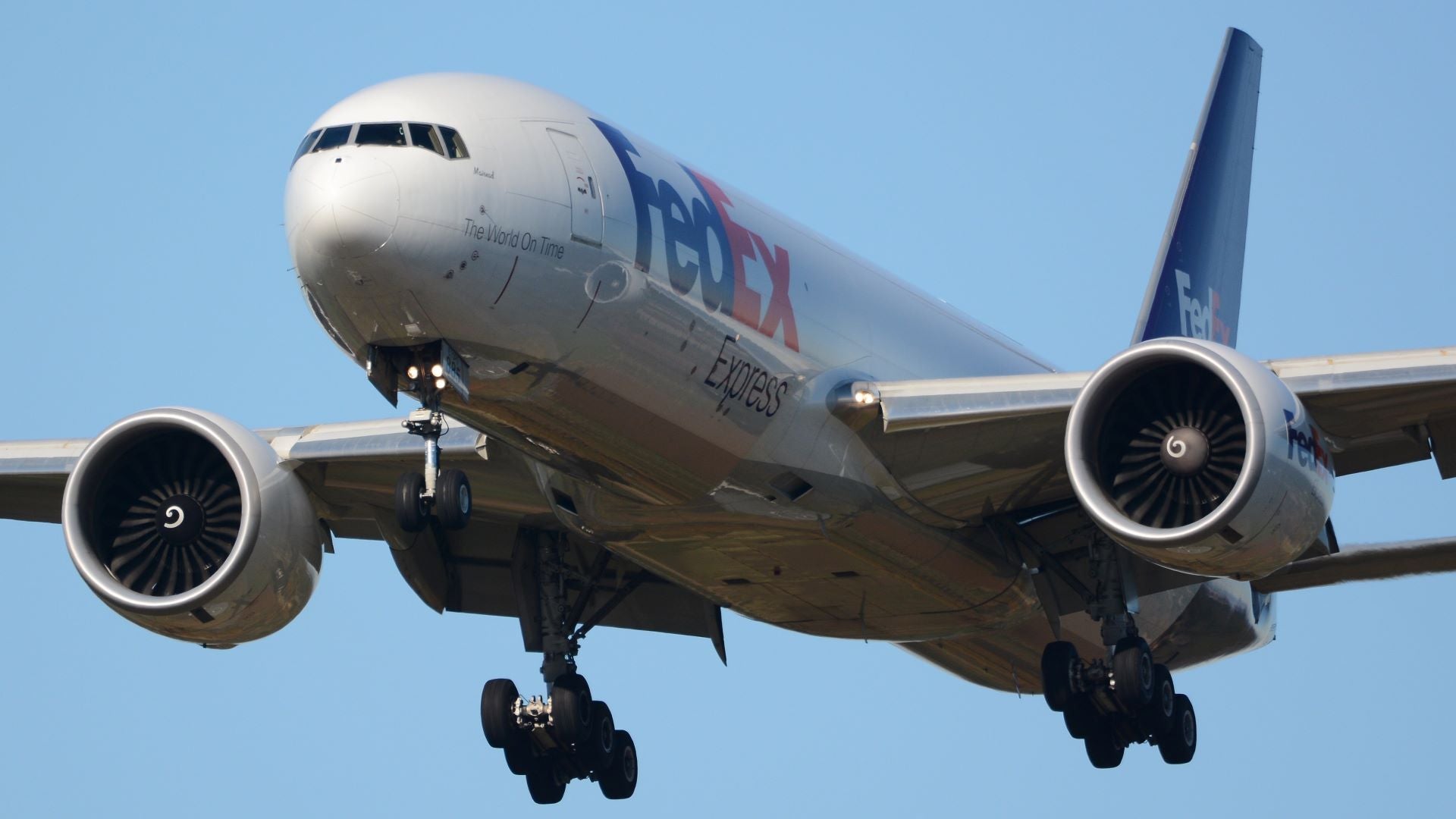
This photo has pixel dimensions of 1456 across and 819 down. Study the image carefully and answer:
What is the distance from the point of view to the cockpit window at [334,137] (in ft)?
62.9

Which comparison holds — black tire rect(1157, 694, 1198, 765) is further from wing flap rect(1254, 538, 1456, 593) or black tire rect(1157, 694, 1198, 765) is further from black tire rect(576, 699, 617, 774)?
black tire rect(576, 699, 617, 774)

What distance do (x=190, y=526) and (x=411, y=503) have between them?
5747mm

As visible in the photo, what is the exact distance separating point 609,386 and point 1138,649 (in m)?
7.89

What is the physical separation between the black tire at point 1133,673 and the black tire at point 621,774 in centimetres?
590

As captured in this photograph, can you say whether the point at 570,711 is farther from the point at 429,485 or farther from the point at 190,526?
the point at 429,485

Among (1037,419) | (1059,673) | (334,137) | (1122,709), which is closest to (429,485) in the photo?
(334,137)

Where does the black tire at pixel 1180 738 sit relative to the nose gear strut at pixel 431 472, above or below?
above

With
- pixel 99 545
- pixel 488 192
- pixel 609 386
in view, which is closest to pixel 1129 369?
pixel 609 386

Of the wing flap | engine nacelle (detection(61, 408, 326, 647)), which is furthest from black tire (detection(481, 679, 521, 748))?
the wing flap

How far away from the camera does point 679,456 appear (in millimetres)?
21547

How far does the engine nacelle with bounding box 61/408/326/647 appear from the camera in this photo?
2405 centimetres

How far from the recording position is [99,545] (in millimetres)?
24344

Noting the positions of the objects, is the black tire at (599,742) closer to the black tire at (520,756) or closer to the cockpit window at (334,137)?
the black tire at (520,756)

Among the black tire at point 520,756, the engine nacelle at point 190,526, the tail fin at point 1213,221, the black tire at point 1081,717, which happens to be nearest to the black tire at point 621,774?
the black tire at point 520,756
